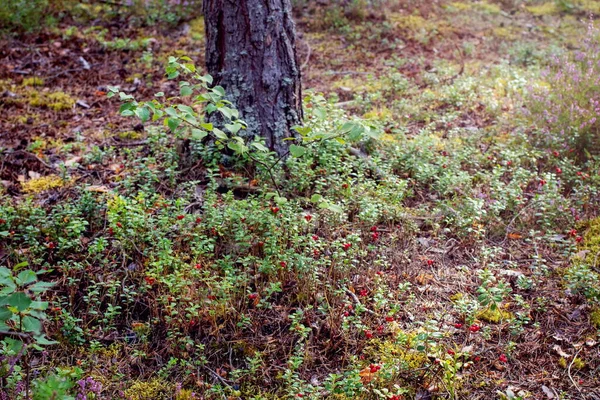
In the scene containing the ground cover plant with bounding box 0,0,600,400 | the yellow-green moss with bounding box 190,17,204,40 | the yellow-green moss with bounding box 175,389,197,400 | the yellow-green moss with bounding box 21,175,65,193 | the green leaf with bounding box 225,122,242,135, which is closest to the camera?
the yellow-green moss with bounding box 175,389,197,400

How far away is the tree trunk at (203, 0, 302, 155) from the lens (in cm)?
449

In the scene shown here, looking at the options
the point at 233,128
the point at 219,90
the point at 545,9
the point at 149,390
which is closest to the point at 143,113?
the point at 233,128

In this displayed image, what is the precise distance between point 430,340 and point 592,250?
1.90m

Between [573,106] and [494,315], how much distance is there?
2.92m

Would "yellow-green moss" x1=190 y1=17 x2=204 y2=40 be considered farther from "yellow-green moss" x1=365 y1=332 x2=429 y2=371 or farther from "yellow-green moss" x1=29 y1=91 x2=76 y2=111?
"yellow-green moss" x1=365 y1=332 x2=429 y2=371

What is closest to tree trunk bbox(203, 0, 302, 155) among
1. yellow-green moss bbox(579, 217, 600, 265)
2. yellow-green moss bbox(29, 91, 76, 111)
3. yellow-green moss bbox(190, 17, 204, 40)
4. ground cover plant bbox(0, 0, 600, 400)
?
ground cover plant bbox(0, 0, 600, 400)

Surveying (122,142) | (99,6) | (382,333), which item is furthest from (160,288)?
(99,6)

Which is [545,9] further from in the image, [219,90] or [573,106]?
[219,90]

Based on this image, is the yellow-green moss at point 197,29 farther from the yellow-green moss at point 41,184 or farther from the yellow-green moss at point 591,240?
the yellow-green moss at point 591,240

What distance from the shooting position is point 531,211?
459 cm

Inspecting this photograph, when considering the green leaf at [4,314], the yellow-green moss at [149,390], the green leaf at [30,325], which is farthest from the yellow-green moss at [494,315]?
the green leaf at [4,314]

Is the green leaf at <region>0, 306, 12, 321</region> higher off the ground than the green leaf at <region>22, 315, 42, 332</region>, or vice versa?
the green leaf at <region>0, 306, 12, 321</region>

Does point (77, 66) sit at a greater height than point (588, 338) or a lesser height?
greater

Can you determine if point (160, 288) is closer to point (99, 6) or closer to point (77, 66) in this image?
point (77, 66)
